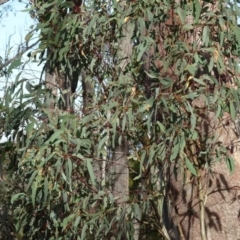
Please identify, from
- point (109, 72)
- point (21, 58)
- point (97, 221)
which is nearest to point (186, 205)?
point (97, 221)

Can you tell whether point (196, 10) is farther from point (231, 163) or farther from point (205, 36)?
point (231, 163)

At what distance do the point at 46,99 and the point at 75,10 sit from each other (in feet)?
1.79

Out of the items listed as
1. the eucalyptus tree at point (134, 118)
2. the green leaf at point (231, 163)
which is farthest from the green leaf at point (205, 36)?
the green leaf at point (231, 163)

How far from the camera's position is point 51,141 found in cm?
283

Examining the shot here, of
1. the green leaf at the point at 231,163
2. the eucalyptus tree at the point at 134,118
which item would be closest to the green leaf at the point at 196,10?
the eucalyptus tree at the point at 134,118

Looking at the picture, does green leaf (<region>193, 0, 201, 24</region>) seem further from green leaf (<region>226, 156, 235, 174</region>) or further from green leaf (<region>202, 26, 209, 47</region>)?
green leaf (<region>226, 156, 235, 174</region>)

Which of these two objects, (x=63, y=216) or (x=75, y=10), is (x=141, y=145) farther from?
(x=75, y=10)

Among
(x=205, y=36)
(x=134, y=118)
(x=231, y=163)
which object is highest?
(x=205, y=36)

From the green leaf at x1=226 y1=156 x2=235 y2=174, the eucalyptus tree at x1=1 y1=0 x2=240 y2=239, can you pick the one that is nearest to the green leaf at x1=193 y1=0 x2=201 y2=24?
the eucalyptus tree at x1=1 y1=0 x2=240 y2=239

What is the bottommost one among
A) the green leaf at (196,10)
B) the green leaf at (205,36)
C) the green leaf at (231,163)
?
the green leaf at (231,163)

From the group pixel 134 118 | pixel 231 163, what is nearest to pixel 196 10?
pixel 134 118

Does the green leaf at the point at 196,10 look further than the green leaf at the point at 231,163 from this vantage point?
No

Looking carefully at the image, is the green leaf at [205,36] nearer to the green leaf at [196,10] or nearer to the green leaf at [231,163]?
the green leaf at [196,10]

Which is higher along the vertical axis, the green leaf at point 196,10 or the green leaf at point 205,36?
the green leaf at point 196,10
